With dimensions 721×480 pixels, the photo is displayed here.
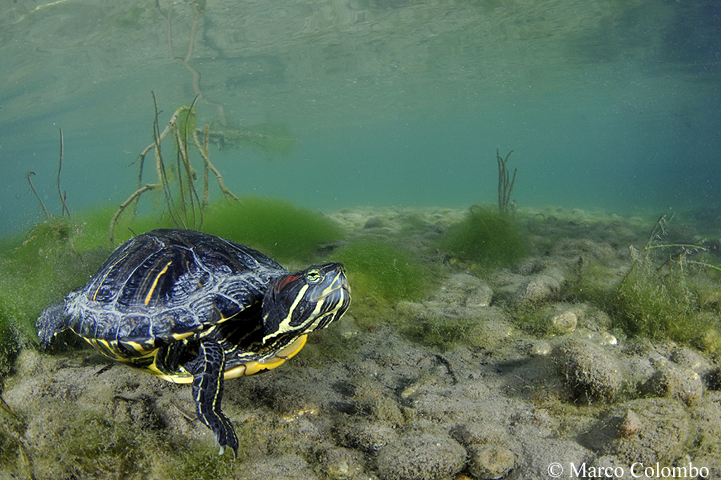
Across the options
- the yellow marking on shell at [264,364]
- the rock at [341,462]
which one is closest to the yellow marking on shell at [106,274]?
the yellow marking on shell at [264,364]

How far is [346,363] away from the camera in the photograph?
9.52 feet

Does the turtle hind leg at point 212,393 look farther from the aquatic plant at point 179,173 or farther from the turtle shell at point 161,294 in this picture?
the aquatic plant at point 179,173

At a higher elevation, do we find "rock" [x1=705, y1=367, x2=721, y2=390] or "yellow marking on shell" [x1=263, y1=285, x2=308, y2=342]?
"yellow marking on shell" [x1=263, y1=285, x2=308, y2=342]

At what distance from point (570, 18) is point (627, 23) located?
2.90 m

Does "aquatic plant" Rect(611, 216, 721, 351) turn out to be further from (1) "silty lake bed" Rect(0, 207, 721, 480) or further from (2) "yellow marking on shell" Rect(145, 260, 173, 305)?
(2) "yellow marking on shell" Rect(145, 260, 173, 305)

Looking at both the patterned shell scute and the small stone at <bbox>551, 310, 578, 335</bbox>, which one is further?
the small stone at <bbox>551, 310, 578, 335</bbox>

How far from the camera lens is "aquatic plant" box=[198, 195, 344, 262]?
6.31 m

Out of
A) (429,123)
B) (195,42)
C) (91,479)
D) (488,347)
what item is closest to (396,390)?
(488,347)

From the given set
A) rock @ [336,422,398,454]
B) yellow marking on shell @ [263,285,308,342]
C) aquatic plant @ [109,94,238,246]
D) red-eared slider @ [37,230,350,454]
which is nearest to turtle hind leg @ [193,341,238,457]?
red-eared slider @ [37,230,350,454]

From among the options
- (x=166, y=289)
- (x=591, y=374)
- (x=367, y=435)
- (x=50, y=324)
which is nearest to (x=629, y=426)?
(x=591, y=374)

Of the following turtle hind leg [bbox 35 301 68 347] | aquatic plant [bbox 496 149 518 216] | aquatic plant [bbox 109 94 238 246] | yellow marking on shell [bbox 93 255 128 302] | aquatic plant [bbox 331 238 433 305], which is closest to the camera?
→ yellow marking on shell [bbox 93 255 128 302]

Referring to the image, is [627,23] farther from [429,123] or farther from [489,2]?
[429,123]

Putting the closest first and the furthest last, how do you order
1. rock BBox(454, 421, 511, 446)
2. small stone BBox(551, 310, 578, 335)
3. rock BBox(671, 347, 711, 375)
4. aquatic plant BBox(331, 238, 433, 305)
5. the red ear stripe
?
rock BBox(454, 421, 511, 446) < the red ear stripe < rock BBox(671, 347, 711, 375) < small stone BBox(551, 310, 578, 335) < aquatic plant BBox(331, 238, 433, 305)

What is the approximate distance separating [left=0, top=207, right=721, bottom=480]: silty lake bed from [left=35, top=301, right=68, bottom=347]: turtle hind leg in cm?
14
